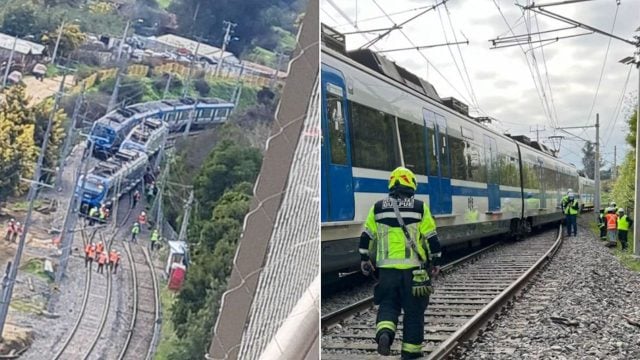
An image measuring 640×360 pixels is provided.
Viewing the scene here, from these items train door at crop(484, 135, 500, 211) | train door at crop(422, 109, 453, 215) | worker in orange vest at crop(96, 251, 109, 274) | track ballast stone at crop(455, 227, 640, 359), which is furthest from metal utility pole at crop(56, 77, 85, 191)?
train door at crop(484, 135, 500, 211)

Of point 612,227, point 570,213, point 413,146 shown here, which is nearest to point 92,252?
point 413,146

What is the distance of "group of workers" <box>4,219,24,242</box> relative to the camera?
1.15 m

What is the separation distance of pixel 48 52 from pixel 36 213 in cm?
28

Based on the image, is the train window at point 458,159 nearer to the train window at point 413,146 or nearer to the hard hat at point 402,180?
the train window at point 413,146

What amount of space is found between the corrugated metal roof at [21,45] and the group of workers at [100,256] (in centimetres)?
35

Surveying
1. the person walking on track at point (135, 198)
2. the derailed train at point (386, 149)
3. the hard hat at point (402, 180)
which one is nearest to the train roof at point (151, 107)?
the person walking on track at point (135, 198)

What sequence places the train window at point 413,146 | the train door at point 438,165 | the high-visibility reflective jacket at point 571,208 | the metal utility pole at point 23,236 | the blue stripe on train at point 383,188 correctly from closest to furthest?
the metal utility pole at point 23,236
the blue stripe on train at point 383,188
the train window at point 413,146
the train door at point 438,165
the high-visibility reflective jacket at point 571,208

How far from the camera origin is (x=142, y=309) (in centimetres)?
123

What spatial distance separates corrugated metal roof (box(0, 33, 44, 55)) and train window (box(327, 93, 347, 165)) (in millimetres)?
1641

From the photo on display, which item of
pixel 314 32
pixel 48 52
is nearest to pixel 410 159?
pixel 314 32

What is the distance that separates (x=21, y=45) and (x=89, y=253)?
38cm

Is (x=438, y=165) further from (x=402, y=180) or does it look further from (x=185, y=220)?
(x=185, y=220)

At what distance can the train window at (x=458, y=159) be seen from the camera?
4.64 m

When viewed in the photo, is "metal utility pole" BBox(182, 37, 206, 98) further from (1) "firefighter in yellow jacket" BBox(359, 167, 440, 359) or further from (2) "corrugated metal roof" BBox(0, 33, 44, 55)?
(1) "firefighter in yellow jacket" BBox(359, 167, 440, 359)
